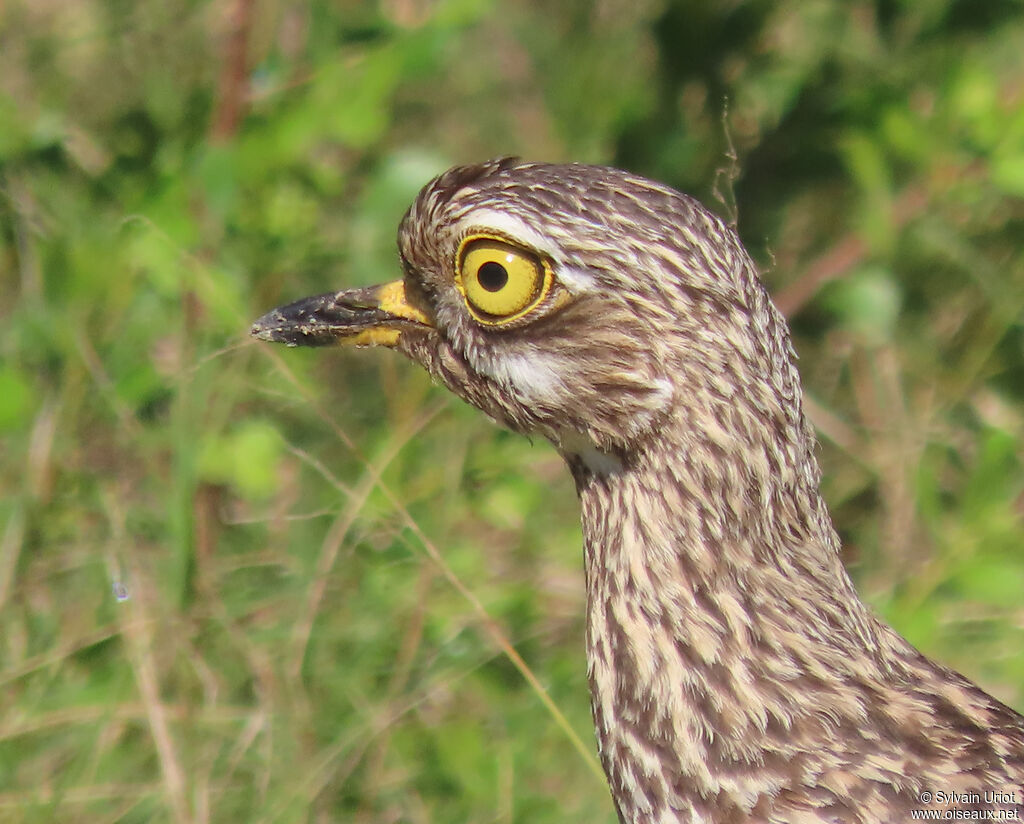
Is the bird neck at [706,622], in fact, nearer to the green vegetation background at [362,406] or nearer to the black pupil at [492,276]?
the black pupil at [492,276]

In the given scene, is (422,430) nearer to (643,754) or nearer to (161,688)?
(161,688)

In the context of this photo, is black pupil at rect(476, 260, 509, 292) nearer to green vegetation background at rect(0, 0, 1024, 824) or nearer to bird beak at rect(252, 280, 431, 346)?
bird beak at rect(252, 280, 431, 346)

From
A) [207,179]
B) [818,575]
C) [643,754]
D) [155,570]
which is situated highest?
[207,179]

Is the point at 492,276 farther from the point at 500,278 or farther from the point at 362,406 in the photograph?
the point at 362,406

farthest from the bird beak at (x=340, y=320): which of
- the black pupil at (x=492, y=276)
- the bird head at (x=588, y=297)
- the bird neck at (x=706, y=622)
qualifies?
the bird neck at (x=706, y=622)

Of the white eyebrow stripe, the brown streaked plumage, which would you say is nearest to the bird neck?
the brown streaked plumage

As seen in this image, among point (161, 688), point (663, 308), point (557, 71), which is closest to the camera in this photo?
point (663, 308)

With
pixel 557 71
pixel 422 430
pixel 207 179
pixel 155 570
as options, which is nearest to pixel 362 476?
pixel 422 430

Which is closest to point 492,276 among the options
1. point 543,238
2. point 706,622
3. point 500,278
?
point 500,278
